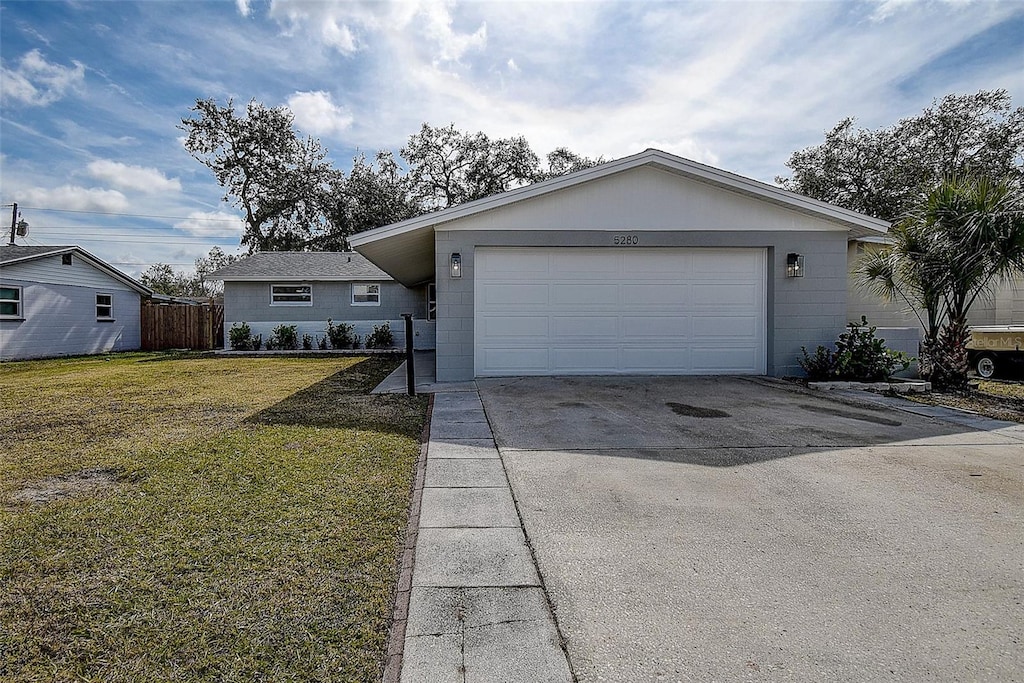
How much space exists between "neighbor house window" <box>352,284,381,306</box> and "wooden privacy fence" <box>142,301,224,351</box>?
19.0 ft

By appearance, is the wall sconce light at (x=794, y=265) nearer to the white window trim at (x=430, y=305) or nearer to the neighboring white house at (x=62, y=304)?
the white window trim at (x=430, y=305)

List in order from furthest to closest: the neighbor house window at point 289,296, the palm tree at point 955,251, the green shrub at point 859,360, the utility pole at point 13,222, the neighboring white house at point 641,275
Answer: the utility pole at point 13,222, the neighbor house window at point 289,296, the neighboring white house at point 641,275, the green shrub at point 859,360, the palm tree at point 955,251

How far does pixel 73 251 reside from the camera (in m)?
16.3

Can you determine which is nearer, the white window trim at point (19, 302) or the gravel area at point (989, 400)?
the gravel area at point (989, 400)

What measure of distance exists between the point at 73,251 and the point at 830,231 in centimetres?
2034

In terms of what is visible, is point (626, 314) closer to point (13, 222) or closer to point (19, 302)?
point (19, 302)

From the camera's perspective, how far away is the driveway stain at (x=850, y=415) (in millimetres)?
5828

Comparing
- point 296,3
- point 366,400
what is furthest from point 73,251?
point 366,400

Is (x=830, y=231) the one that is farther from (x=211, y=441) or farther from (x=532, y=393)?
(x=211, y=441)

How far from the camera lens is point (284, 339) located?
17.6m

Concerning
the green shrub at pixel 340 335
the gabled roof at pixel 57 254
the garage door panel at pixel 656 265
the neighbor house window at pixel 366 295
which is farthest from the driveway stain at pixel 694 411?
the gabled roof at pixel 57 254

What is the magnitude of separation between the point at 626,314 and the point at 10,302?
16.9 meters

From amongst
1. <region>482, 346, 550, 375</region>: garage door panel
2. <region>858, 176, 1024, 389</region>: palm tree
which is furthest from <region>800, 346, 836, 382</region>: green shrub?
<region>482, 346, 550, 375</region>: garage door panel

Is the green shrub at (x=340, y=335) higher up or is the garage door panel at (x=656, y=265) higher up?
the garage door panel at (x=656, y=265)
